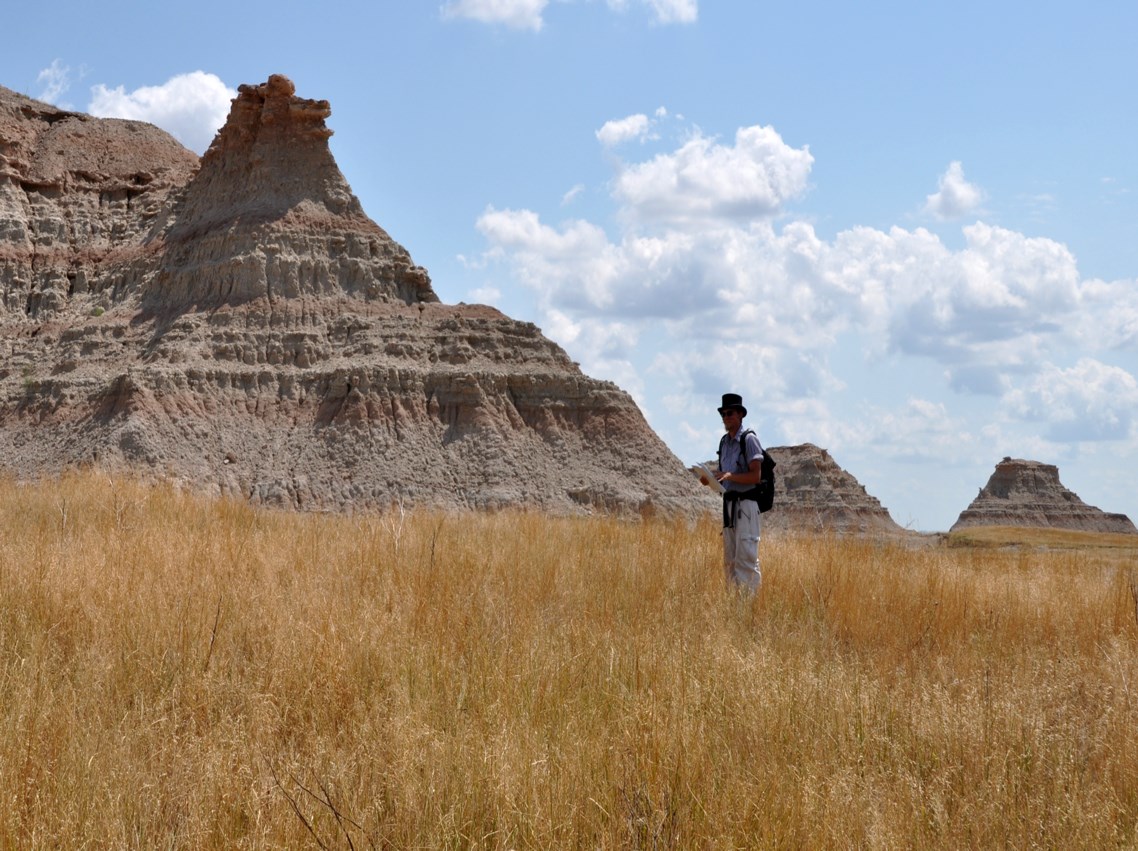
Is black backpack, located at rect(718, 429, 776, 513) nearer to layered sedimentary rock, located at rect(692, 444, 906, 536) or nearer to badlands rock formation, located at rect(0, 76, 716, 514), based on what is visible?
badlands rock formation, located at rect(0, 76, 716, 514)

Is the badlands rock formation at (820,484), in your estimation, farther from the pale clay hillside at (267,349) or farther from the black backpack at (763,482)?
the black backpack at (763,482)

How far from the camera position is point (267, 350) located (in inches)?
1571

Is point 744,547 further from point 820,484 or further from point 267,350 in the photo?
point 820,484

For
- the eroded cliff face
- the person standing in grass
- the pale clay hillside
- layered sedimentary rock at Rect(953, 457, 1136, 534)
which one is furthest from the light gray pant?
layered sedimentary rock at Rect(953, 457, 1136, 534)

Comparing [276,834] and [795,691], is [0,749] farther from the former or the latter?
[795,691]

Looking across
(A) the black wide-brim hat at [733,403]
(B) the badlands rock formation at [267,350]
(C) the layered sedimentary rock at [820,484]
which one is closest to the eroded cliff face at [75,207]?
(B) the badlands rock formation at [267,350]

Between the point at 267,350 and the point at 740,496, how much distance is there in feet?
114

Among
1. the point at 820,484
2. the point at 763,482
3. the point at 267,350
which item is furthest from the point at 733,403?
the point at 820,484

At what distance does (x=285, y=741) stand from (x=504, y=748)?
3.56 feet

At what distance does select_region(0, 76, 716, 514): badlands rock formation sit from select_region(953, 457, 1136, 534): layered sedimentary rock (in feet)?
248

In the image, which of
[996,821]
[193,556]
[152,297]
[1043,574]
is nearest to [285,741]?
[996,821]

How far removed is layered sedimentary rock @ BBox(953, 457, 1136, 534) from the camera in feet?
346

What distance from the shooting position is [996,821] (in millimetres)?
3398

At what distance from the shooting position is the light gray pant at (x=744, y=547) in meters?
8.05
